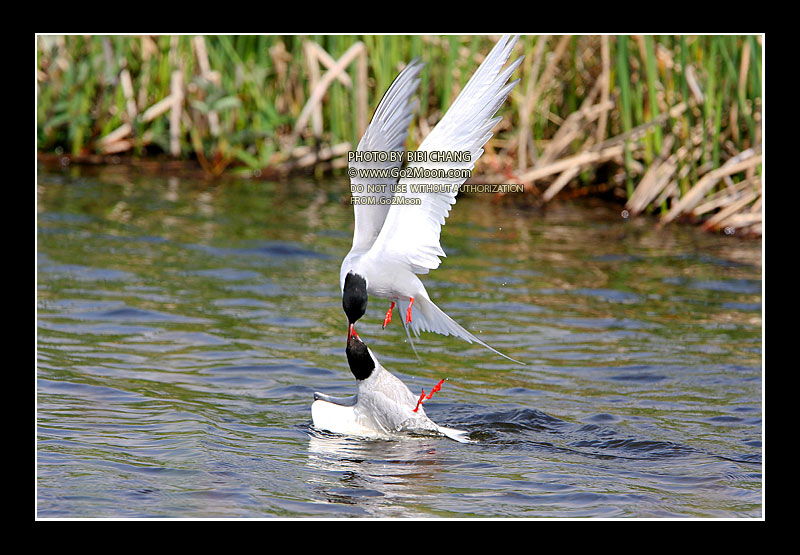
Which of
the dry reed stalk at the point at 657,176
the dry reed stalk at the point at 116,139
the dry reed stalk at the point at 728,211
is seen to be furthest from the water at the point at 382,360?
the dry reed stalk at the point at 116,139

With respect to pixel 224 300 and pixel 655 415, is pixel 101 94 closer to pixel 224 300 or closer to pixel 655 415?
pixel 224 300

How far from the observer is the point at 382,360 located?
293 inches

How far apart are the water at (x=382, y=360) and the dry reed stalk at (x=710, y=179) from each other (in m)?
0.24

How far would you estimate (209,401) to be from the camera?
652 cm

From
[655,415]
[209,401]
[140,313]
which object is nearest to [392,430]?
[209,401]

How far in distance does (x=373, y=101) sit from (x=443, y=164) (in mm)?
7081

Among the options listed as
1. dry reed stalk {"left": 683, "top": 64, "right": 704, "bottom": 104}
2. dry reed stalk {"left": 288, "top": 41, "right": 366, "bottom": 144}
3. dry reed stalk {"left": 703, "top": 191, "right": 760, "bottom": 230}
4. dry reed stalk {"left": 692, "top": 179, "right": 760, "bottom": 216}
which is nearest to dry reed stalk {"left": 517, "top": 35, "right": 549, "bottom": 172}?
dry reed stalk {"left": 683, "top": 64, "right": 704, "bottom": 104}

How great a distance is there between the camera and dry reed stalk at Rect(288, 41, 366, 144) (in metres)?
12.1

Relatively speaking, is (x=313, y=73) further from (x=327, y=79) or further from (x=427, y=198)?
(x=427, y=198)

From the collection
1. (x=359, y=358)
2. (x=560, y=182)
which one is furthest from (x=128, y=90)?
(x=359, y=358)

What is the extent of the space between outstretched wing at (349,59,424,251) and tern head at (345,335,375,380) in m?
0.53

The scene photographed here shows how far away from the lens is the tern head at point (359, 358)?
5.85 m

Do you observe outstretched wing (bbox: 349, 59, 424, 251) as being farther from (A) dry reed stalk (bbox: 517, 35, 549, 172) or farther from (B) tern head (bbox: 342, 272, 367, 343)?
(A) dry reed stalk (bbox: 517, 35, 549, 172)

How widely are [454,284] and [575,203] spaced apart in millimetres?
3546
